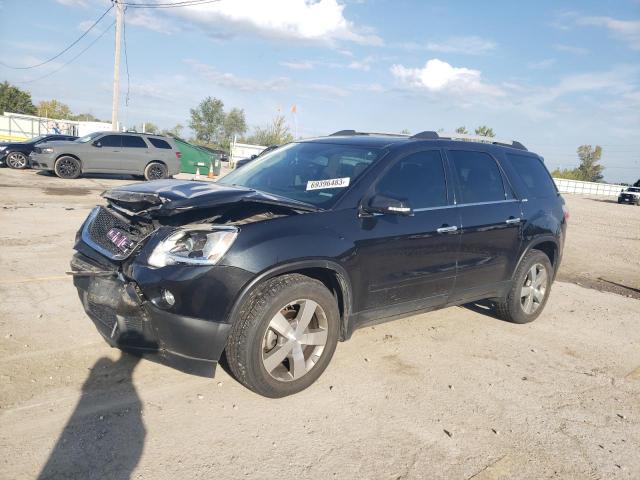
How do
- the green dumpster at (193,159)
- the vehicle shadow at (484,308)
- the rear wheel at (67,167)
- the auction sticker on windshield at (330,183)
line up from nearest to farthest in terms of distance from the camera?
the auction sticker on windshield at (330,183) < the vehicle shadow at (484,308) < the rear wheel at (67,167) < the green dumpster at (193,159)

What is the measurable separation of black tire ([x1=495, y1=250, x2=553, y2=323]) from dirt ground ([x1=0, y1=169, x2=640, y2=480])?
170 mm

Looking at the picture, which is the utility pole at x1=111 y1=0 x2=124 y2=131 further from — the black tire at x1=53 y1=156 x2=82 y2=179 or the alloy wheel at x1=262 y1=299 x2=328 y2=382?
the alloy wheel at x1=262 y1=299 x2=328 y2=382

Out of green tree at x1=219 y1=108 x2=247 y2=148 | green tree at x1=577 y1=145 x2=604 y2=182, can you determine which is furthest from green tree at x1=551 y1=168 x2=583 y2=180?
green tree at x1=219 y1=108 x2=247 y2=148

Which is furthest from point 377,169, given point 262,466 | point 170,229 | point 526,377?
point 262,466

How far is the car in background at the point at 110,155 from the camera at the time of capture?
16938 millimetres

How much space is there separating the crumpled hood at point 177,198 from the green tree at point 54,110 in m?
90.9

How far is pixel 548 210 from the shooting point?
18.3 feet

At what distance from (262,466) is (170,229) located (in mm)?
1478

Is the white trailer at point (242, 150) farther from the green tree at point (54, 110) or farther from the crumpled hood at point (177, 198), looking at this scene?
the green tree at point (54, 110)

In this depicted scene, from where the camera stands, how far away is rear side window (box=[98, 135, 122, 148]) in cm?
1738

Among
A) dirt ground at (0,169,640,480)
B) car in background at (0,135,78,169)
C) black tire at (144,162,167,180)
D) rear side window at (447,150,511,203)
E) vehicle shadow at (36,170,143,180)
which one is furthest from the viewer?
car in background at (0,135,78,169)

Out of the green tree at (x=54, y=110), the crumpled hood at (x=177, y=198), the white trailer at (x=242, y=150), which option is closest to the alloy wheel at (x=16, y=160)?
the crumpled hood at (x=177, y=198)

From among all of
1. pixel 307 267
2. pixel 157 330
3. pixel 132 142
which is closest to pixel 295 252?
pixel 307 267

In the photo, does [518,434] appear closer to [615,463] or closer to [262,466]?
[615,463]
